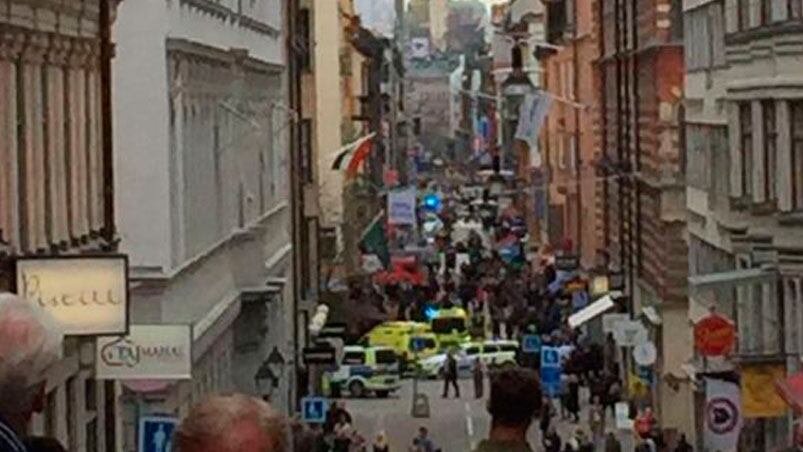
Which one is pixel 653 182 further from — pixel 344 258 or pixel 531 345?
pixel 344 258

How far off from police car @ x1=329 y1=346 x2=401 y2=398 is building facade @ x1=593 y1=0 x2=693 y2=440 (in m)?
5.70

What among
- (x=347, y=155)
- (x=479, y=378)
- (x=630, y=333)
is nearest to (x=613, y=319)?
(x=630, y=333)

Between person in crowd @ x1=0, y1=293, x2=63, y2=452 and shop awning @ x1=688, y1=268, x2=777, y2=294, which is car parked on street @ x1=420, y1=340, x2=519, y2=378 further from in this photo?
person in crowd @ x1=0, y1=293, x2=63, y2=452

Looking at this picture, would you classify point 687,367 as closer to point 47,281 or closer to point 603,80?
point 603,80

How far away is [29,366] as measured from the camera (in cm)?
643

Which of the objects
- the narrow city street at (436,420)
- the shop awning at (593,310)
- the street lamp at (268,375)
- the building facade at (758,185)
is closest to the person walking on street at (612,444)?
the building facade at (758,185)

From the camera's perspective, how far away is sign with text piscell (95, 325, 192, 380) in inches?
991

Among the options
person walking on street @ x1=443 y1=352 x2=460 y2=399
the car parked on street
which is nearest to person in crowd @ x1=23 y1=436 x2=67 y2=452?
person walking on street @ x1=443 y1=352 x2=460 y2=399

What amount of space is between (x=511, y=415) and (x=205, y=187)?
104ft

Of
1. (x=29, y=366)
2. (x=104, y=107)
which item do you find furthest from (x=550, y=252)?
(x=29, y=366)

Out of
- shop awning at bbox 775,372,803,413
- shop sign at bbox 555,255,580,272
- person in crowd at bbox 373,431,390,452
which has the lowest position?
person in crowd at bbox 373,431,390,452

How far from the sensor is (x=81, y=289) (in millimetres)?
21297

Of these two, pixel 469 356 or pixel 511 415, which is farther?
pixel 469 356

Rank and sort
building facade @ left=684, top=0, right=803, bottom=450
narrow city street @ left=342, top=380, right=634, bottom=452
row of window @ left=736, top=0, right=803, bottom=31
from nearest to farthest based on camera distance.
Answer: row of window @ left=736, top=0, right=803, bottom=31
building facade @ left=684, top=0, right=803, bottom=450
narrow city street @ left=342, top=380, right=634, bottom=452
